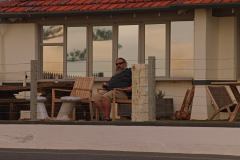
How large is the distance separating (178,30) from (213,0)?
1.50 m

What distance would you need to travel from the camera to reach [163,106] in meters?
16.0

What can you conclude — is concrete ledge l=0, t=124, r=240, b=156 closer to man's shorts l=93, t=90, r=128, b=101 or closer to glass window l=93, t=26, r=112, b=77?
man's shorts l=93, t=90, r=128, b=101

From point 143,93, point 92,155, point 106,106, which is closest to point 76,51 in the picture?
point 106,106

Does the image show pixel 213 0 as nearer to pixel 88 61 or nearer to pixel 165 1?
pixel 165 1

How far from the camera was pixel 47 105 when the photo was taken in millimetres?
15336

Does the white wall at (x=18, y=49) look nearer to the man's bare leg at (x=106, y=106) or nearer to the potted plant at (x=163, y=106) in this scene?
the potted plant at (x=163, y=106)

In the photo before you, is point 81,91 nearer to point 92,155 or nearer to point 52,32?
point 92,155

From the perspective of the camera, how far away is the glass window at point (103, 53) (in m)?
17.8

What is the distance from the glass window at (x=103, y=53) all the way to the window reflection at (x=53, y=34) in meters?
1.04

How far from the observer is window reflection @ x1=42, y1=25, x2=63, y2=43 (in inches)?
719

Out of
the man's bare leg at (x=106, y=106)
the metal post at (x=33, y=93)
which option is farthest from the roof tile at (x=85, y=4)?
the metal post at (x=33, y=93)

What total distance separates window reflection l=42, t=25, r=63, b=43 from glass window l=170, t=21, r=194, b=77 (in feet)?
10.0

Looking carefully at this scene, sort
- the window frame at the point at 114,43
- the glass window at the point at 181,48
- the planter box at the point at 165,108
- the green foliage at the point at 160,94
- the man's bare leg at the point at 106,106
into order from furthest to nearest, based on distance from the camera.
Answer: the window frame at the point at 114,43 < the glass window at the point at 181,48 < the green foliage at the point at 160,94 < the planter box at the point at 165,108 < the man's bare leg at the point at 106,106

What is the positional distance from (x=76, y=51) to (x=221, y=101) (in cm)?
501
